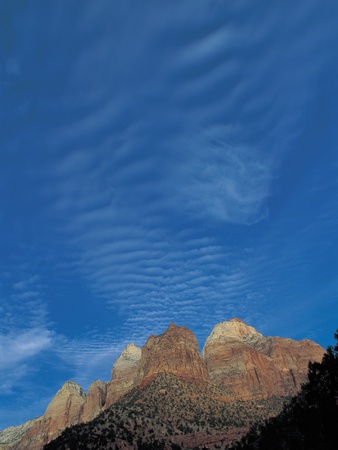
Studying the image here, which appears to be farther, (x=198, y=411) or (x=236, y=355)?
(x=236, y=355)

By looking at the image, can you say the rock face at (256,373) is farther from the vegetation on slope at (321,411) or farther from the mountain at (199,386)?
the vegetation on slope at (321,411)

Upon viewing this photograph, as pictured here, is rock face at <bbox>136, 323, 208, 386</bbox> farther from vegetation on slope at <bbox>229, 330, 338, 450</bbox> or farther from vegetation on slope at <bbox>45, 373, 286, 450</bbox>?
vegetation on slope at <bbox>229, 330, 338, 450</bbox>

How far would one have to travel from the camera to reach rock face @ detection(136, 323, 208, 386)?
151m

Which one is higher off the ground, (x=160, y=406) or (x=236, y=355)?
(x=236, y=355)

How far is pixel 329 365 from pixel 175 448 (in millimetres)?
61459

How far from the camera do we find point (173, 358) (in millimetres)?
156625

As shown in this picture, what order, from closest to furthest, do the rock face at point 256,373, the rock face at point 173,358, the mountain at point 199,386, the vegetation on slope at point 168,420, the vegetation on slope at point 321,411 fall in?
the vegetation on slope at point 321,411, the vegetation on slope at point 168,420, the mountain at point 199,386, the rock face at point 173,358, the rock face at point 256,373

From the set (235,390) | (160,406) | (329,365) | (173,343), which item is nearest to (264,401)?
(235,390)

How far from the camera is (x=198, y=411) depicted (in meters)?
122

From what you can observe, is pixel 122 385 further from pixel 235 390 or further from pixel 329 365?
pixel 329 365

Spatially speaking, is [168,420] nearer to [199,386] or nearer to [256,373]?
[199,386]

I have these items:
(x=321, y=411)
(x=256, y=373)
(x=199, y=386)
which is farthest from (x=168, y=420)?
(x=256, y=373)

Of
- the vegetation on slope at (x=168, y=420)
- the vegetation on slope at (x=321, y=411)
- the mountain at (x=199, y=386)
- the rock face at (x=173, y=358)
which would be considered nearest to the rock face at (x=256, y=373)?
the mountain at (x=199, y=386)

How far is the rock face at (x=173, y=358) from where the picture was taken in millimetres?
151375
